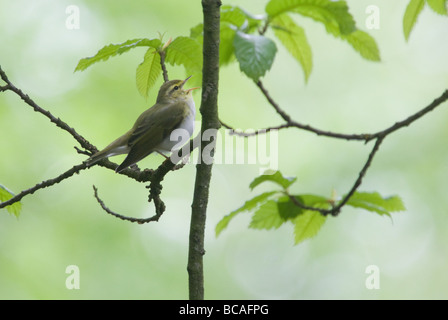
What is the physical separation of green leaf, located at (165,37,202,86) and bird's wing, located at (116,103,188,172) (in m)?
1.12

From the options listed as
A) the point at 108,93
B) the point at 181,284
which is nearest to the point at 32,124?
the point at 108,93

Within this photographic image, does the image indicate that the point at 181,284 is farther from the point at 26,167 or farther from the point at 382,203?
the point at 382,203

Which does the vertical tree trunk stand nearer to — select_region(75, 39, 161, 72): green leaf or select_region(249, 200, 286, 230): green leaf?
select_region(249, 200, 286, 230): green leaf

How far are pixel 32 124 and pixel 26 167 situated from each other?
61 cm

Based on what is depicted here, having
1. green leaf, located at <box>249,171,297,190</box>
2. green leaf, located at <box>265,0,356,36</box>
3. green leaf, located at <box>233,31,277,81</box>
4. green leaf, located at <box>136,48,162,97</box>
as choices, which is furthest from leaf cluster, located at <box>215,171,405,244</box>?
green leaf, located at <box>136,48,162,97</box>

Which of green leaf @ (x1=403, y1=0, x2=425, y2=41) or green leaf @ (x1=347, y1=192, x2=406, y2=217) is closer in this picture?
green leaf @ (x1=403, y1=0, x2=425, y2=41)

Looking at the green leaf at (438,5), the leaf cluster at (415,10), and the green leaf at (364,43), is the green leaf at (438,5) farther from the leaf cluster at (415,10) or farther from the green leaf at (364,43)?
the green leaf at (364,43)

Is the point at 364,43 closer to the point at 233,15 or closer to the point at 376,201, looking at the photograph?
the point at 233,15

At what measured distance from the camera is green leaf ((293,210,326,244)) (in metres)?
2.50

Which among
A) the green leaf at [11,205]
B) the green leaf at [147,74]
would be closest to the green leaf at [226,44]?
the green leaf at [147,74]

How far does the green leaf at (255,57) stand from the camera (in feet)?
6.59

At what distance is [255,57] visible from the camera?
6.61 ft

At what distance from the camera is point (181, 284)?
773cm

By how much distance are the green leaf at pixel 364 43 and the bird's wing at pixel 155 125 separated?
1700 millimetres
